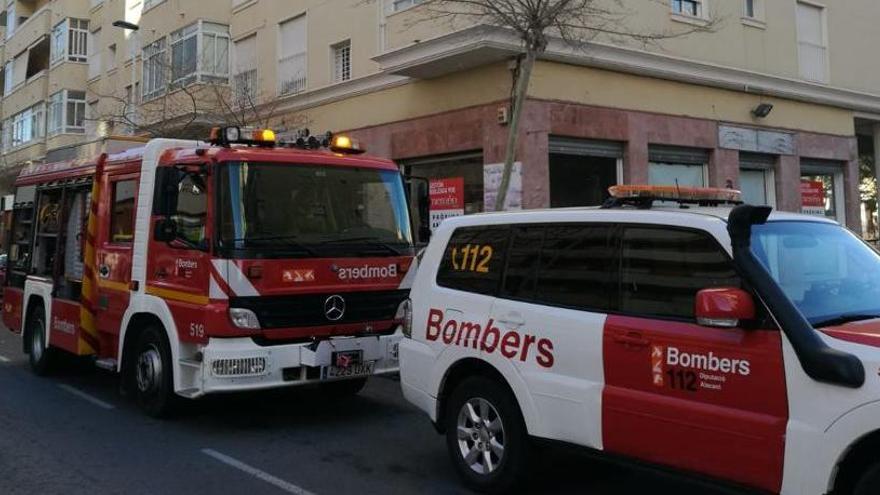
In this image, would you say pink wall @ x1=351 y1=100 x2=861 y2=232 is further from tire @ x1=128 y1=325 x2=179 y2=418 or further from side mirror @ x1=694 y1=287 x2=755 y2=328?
side mirror @ x1=694 y1=287 x2=755 y2=328

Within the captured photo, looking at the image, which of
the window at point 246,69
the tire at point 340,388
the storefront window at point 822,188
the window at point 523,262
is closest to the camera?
the window at point 523,262

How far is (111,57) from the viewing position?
30.3 m

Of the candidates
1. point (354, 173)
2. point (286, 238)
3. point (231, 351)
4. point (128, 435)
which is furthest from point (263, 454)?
point (354, 173)

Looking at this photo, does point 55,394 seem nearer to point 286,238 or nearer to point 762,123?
point 286,238

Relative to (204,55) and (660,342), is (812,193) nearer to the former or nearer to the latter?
(204,55)

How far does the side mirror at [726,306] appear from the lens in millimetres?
3596

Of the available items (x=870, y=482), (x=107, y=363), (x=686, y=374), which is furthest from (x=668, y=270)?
(x=107, y=363)

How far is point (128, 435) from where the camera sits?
676cm

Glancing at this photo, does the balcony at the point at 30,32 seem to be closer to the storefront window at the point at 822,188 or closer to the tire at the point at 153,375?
the storefront window at the point at 822,188

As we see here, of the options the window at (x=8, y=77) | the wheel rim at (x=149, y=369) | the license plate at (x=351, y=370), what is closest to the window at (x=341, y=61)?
the wheel rim at (x=149, y=369)

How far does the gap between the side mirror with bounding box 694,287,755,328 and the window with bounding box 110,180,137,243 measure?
6058 millimetres

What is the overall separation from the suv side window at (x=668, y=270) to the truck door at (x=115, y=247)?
5.41 metres

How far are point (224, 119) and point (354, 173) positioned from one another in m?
13.7

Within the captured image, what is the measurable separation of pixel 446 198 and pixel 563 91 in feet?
10.6
